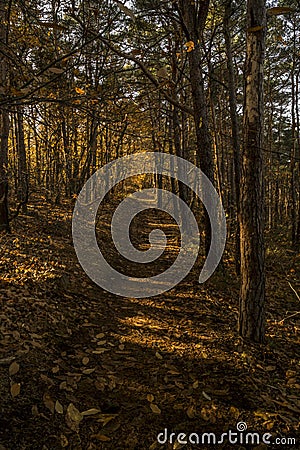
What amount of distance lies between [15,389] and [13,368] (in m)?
0.34

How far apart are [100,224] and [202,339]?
887 cm

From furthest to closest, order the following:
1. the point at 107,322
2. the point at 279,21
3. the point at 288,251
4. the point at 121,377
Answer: the point at 279,21, the point at 288,251, the point at 107,322, the point at 121,377

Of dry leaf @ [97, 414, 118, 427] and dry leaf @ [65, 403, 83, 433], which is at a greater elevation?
dry leaf @ [65, 403, 83, 433]

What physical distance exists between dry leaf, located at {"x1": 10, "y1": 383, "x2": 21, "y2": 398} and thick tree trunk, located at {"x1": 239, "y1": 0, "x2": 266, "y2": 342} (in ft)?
10.3

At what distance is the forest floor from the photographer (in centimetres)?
305

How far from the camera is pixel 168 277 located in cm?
812

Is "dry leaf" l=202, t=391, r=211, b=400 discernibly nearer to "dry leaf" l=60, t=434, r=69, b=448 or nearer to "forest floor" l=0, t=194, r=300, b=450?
"forest floor" l=0, t=194, r=300, b=450

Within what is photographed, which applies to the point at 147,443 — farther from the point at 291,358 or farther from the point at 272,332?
the point at 272,332

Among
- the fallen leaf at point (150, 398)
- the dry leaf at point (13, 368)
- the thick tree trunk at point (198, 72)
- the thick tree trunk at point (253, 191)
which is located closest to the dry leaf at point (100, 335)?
the dry leaf at point (13, 368)

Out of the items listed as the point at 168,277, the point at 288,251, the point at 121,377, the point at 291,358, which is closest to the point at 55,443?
the point at 121,377

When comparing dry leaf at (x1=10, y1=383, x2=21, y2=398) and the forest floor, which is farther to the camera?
dry leaf at (x1=10, y1=383, x2=21, y2=398)

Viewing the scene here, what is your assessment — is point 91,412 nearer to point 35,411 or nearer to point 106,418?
point 106,418

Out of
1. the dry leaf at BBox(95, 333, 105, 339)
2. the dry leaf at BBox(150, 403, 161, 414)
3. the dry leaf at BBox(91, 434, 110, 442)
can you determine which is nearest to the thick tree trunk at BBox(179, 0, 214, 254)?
the dry leaf at BBox(95, 333, 105, 339)

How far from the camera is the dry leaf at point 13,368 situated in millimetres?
3518
